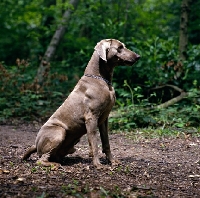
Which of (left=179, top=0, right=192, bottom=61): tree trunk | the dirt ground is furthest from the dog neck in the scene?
(left=179, top=0, right=192, bottom=61): tree trunk

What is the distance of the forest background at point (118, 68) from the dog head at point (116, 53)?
3543mm

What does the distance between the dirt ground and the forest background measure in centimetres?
215

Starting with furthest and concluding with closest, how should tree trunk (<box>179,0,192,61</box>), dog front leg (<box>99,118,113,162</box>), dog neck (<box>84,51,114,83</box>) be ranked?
tree trunk (<box>179,0,192,61</box>), dog front leg (<box>99,118,113,162</box>), dog neck (<box>84,51,114,83</box>)

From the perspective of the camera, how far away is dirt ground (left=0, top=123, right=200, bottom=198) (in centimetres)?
398

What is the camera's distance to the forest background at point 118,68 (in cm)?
942

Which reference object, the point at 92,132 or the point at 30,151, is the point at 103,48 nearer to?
the point at 92,132

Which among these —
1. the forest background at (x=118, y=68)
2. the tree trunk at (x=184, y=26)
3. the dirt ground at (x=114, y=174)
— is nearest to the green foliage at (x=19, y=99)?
the forest background at (x=118, y=68)

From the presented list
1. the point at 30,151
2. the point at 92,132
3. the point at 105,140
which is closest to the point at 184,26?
the point at 105,140

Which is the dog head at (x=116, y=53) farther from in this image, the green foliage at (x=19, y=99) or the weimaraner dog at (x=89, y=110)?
the green foliage at (x=19, y=99)

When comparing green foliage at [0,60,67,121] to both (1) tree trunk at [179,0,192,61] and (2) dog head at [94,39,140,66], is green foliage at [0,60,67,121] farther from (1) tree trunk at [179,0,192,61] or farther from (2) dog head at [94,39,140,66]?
(2) dog head at [94,39,140,66]

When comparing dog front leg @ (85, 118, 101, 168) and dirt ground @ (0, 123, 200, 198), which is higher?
dog front leg @ (85, 118, 101, 168)

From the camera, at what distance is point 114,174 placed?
480 cm

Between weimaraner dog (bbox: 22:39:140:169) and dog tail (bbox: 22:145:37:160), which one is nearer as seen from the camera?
weimaraner dog (bbox: 22:39:140:169)

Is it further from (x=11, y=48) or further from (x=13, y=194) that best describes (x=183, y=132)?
(x=11, y=48)
